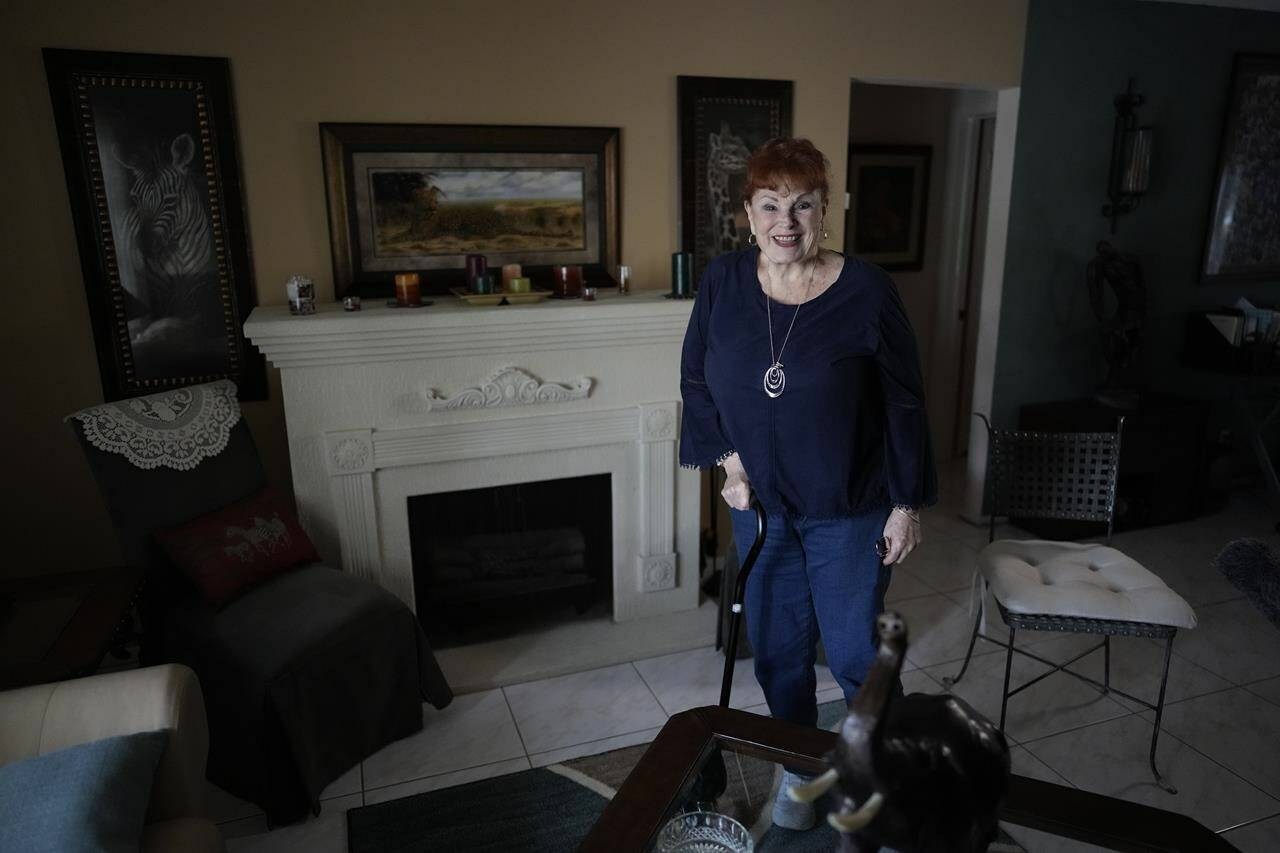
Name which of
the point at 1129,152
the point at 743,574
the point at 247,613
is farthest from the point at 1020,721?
the point at 1129,152

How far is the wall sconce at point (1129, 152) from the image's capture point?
3627 millimetres

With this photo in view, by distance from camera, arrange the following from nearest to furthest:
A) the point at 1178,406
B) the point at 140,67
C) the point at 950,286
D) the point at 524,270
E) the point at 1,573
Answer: the point at 140,67
the point at 1,573
the point at 524,270
the point at 1178,406
the point at 950,286

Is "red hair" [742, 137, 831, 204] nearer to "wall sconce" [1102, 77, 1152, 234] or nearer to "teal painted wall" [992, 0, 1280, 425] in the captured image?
"teal painted wall" [992, 0, 1280, 425]

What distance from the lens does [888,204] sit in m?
4.38

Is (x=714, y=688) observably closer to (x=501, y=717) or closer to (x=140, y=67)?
(x=501, y=717)

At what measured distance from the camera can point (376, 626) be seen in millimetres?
2242

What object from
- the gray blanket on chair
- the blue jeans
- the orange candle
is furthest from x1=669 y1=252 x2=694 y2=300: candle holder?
the gray blanket on chair

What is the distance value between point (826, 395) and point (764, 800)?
750 mm

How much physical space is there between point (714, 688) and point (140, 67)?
95.0 inches

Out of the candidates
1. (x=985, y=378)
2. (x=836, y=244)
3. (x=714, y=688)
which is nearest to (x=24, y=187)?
(x=714, y=688)

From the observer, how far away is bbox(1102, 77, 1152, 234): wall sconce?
3.63 m

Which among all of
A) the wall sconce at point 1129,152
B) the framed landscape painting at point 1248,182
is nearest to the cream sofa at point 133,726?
the wall sconce at point 1129,152

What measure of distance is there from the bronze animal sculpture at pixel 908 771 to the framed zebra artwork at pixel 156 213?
7.73 feet

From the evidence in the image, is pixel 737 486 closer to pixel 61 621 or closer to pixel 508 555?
pixel 508 555
